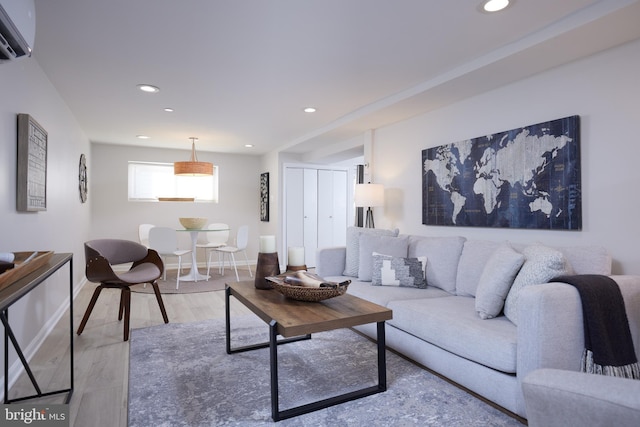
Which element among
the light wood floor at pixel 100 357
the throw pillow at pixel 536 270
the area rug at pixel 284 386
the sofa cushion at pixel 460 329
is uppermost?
the throw pillow at pixel 536 270

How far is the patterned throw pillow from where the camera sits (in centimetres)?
311

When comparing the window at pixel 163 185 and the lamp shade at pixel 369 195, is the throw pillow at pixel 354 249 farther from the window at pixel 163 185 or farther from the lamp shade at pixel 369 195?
the window at pixel 163 185

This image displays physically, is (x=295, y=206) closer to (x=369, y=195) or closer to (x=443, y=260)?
(x=369, y=195)

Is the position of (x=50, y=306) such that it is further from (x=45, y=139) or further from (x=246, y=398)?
(x=246, y=398)

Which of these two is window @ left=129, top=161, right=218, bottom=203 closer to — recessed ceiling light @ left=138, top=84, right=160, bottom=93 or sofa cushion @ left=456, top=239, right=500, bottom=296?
recessed ceiling light @ left=138, top=84, right=160, bottom=93

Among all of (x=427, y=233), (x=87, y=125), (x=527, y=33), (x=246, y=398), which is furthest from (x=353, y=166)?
(x=246, y=398)

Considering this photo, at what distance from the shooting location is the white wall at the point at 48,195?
2.31 meters

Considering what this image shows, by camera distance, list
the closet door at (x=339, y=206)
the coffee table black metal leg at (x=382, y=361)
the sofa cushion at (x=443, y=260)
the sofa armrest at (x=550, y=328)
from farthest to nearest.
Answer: the closet door at (x=339, y=206), the sofa cushion at (x=443, y=260), the coffee table black metal leg at (x=382, y=361), the sofa armrest at (x=550, y=328)

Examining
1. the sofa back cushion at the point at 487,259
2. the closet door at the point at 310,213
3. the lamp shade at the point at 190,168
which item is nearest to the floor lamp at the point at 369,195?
the sofa back cushion at the point at 487,259

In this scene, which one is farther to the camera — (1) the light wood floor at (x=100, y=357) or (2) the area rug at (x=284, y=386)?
(1) the light wood floor at (x=100, y=357)

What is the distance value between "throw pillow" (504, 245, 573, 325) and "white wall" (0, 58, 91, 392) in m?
2.84

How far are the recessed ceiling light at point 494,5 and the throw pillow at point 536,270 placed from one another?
138 cm

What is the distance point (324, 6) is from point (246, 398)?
2245mm

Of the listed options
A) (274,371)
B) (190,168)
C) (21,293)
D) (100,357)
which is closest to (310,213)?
(190,168)
